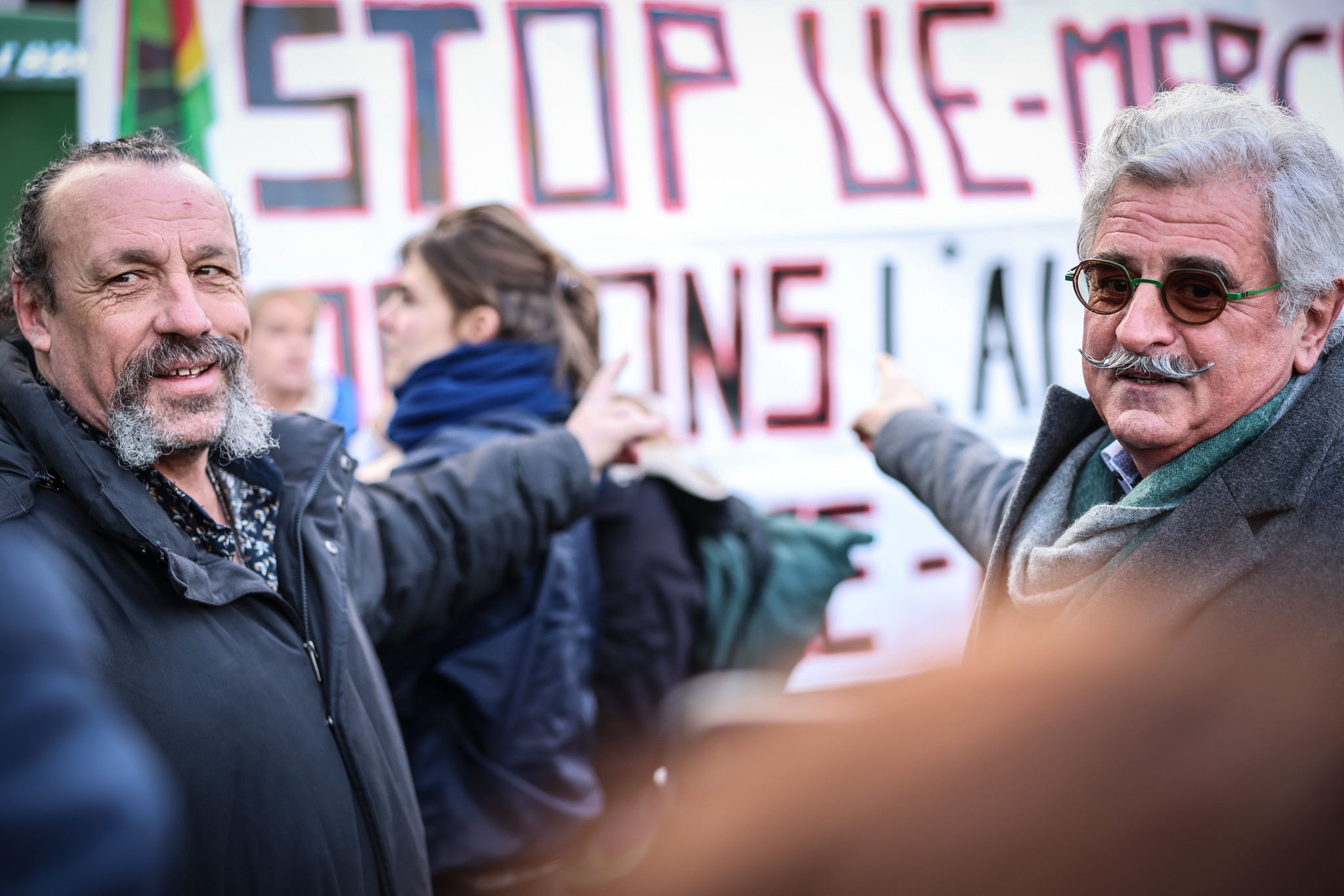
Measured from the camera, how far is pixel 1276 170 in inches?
43.2

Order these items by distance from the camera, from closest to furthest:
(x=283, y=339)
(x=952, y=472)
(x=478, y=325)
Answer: (x=952, y=472), (x=478, y=325), (x=283, y=339)

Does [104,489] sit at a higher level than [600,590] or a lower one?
higher

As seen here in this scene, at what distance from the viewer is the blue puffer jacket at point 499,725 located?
6.12ft

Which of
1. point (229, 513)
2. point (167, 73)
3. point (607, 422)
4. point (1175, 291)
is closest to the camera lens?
point (1175, 291)

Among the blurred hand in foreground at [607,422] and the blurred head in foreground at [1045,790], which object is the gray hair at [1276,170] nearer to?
the blurred head in foreground at [1045,790]

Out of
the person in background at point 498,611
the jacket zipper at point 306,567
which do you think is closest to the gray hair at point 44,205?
the jacket zipper at point 306,567

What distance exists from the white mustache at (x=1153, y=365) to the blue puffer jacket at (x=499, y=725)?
3.94 ft

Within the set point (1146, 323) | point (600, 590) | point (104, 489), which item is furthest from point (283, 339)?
point (1146, 323)

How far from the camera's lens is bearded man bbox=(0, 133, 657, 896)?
3.80 feet

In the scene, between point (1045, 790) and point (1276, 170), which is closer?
point (1045, 790)

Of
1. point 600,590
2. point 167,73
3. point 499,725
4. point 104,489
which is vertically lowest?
point 499,725

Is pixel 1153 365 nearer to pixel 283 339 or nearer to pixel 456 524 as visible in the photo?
pixel 456 524

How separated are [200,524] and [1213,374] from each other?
1348 millimetres

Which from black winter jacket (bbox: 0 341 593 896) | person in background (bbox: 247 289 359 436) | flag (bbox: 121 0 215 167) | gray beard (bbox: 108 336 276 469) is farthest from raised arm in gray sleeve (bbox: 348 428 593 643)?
flag (bbox: 121 0 215 167)
